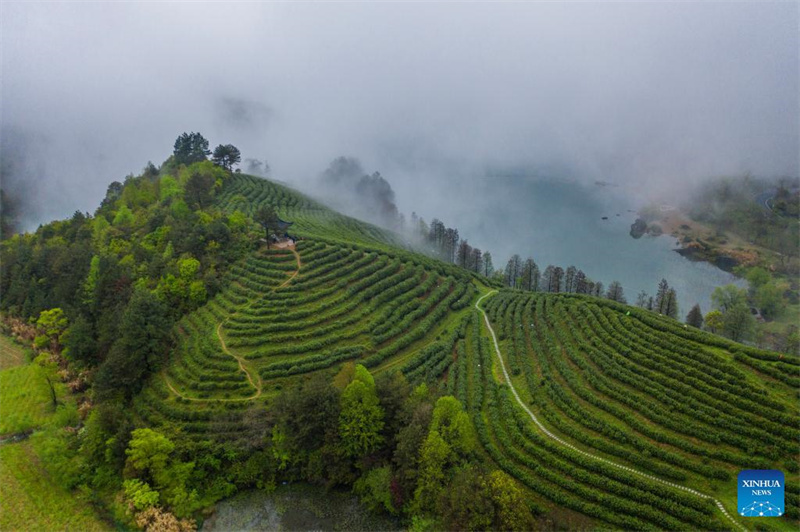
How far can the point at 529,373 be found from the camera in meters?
49.8

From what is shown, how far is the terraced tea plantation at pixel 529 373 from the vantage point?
116 ft

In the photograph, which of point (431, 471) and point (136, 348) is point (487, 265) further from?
point (431, 471)

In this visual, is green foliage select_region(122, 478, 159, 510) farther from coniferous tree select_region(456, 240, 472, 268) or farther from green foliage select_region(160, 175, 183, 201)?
coniferous tree select_region(456, 240, 472, 268)

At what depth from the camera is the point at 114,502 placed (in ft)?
141

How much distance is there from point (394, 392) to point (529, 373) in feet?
53.5

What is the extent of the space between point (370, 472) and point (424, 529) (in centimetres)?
723

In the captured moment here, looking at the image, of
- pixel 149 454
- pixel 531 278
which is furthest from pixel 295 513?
pixel 531 278

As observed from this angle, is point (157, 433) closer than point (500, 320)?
Yes

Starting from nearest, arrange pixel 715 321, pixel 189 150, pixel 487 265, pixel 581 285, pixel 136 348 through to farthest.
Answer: pixel 136 348 → pixel 715 321 → pixel 581 285 → pixel 487 265 → pixel 189 150

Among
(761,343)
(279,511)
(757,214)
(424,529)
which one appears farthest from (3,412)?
(757,214)

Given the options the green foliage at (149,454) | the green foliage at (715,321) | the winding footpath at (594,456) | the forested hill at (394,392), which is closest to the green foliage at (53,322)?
the forested hill at (394,392)

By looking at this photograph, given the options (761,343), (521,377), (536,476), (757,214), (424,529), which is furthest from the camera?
(757,214)

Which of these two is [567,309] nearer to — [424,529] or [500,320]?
[500,320]

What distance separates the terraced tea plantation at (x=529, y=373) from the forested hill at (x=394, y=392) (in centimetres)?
20
